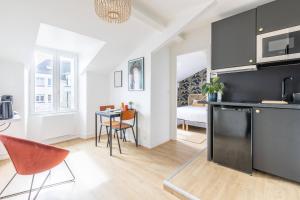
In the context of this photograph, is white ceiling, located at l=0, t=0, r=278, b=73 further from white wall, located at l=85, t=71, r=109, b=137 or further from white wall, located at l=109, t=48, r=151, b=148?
white wall, located at l=85, t=71, r=109, b=137

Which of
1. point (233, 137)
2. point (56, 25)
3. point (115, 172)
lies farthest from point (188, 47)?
point (115, 172)

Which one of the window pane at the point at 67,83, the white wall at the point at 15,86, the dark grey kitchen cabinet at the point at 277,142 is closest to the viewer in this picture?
the dark grey kitchen cabinet at the point at 277,142

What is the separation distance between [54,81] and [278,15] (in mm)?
4162

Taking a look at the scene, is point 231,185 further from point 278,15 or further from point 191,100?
point 191,100

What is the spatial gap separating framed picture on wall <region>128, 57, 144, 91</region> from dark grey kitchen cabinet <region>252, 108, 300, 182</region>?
2.08 m

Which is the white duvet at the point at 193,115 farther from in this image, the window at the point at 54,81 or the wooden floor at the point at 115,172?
the window at the point at 54,81

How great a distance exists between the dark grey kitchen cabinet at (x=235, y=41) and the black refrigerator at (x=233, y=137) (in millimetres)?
661

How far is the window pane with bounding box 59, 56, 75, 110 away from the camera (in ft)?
12.2

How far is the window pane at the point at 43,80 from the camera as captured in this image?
3338mm

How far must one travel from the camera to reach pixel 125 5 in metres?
1.52

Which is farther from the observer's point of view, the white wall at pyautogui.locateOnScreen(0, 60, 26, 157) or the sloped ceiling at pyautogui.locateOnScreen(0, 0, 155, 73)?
the white wall at pyautogui.locateOnScreen(0, 60, 26, 157)

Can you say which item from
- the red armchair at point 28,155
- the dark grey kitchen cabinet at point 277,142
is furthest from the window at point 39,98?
the dark grey kitchen cabinet at point 277,142

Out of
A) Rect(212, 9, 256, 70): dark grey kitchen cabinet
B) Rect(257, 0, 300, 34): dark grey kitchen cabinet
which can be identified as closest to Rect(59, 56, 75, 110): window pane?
Rect(212, 9, 256, 70): dark grey kitchen cabinet

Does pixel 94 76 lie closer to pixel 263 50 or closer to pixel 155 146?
pixel 155 146
